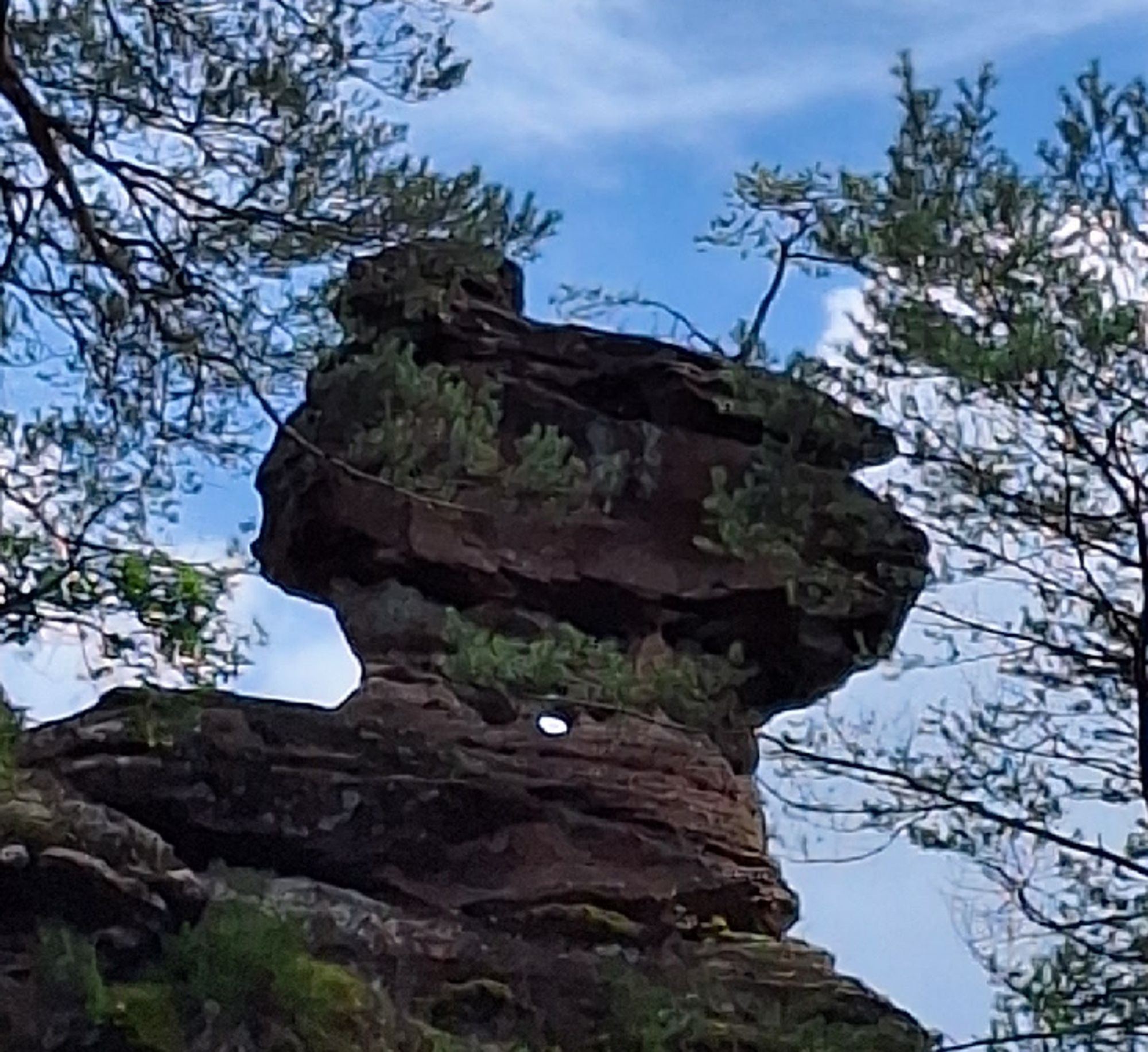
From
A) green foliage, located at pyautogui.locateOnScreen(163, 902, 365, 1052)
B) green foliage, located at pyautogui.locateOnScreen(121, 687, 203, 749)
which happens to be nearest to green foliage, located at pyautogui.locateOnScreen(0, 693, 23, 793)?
green foliage, located at pyautogui.locateOnScreen(121, 687, 203, 749)

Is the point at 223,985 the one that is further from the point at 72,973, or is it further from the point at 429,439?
the point at 429,439

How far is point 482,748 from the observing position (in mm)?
4230

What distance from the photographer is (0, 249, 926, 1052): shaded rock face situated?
3.40 metres

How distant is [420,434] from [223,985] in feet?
3.23

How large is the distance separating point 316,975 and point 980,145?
179 centimetres

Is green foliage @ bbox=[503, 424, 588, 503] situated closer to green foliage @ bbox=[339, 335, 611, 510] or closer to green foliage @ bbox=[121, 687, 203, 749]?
green foliage @ bbox=[339, 335, 611, 510]

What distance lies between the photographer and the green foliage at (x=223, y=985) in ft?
10.8

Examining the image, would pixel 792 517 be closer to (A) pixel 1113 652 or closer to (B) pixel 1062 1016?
(A) pixel 1113 652

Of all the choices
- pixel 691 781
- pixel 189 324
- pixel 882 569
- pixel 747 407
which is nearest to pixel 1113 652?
pixel 882 569

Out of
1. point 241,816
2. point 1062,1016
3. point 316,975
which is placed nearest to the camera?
point 1062,1016

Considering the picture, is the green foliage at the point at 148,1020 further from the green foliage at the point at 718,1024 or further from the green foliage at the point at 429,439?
the green foliage at the point at 429,439

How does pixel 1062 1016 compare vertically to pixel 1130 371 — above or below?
below

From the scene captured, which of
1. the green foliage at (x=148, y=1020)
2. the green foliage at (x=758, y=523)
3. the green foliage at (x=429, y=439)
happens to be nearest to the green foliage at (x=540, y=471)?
the green foliage at (x=429, y=439)

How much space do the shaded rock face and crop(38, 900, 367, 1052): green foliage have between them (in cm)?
2
